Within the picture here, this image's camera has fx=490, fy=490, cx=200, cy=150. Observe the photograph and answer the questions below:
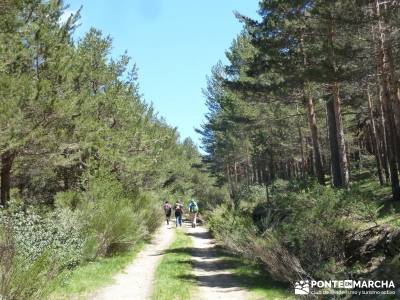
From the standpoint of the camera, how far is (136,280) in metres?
13.9

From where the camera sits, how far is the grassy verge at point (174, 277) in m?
11.4

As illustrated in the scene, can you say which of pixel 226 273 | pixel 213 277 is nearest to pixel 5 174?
pixel 213 277

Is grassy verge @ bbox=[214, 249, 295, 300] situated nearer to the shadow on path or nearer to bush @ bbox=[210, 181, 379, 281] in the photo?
the shadow on path

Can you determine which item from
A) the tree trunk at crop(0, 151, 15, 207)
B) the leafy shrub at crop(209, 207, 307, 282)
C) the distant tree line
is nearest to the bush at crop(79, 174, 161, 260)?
the tree trunk at crop(0, 151, 15, 207)

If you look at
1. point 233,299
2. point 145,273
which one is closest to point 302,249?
point 233,299

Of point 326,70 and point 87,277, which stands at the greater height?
point 326,70

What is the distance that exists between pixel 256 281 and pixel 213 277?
1.64 meters

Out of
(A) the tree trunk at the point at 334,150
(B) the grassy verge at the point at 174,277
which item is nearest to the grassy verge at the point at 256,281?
(B) the grassy verge at the point at 174,277

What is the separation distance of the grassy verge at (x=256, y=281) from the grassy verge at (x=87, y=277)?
3592 mm

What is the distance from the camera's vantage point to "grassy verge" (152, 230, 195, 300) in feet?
37.6

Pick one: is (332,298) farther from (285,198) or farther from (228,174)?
(228,174)

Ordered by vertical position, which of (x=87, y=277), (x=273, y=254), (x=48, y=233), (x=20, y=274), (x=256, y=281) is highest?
(x=48, y=233)

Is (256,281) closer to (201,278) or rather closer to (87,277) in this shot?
(201,278)

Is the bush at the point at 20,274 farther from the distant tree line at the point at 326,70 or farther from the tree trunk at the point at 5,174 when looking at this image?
the distant tree line at the point at 326,70
